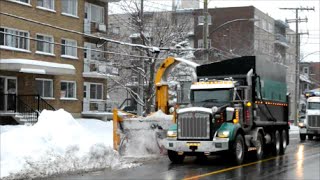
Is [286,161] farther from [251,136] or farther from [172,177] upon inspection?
[172,177]

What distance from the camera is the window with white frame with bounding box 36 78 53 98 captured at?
36075 mm

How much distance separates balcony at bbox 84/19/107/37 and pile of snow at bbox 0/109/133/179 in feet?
80.2

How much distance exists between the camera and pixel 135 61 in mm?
36719

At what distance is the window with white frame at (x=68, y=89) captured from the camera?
126 ft

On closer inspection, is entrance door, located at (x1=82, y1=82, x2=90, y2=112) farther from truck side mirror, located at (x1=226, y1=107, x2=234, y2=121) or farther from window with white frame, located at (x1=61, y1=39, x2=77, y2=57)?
truck side mirror, located at (x1=226, y1=107, x2=234, y2=121)

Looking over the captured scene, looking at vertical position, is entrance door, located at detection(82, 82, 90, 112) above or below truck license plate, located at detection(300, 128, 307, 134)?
above

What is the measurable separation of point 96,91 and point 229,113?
2703 centimetres

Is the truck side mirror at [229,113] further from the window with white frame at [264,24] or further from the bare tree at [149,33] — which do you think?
the window with white frame at [264,24]

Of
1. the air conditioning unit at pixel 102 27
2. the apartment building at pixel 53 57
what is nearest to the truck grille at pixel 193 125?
the apartment building at pixel 53 57

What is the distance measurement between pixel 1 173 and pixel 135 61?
24240 mm

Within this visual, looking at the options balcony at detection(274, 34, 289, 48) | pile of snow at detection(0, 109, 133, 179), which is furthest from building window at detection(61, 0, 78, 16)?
balcony at detection(274, 34, 289, 48)

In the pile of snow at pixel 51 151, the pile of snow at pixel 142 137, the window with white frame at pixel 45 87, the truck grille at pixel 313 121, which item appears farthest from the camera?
the window with white frame at pixel 45 87

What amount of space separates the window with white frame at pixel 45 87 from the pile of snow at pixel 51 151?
63.8 feet

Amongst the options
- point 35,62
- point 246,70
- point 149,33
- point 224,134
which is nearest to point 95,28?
point 149,33
